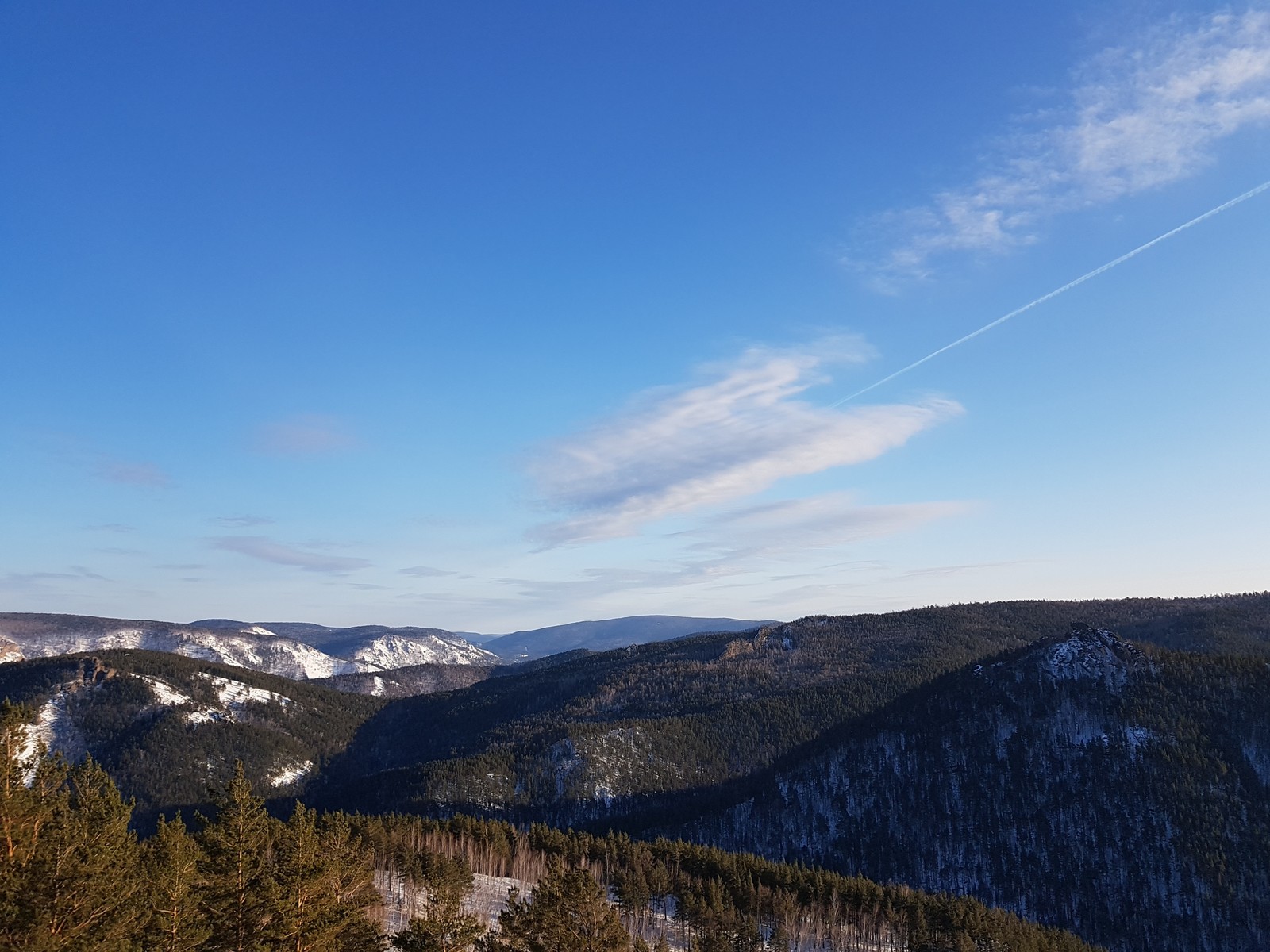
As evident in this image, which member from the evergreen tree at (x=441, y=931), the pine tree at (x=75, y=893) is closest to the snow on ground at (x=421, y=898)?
the evergreen tree at (x=441, y=931)

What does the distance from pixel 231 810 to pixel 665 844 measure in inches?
5725

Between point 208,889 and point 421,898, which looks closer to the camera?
point 208,889

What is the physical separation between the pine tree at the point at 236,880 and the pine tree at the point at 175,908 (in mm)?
627

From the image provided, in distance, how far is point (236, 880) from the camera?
33531 millimetres

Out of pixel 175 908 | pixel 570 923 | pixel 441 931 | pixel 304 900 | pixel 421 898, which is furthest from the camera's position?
pixel 421 898

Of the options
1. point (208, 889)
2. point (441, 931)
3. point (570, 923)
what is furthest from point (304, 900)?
Result: point (570, 923)

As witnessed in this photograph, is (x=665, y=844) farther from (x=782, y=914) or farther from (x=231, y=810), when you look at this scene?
(x=231, y=810)

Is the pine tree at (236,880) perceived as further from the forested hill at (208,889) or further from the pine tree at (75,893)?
the pine tree at (75,893)

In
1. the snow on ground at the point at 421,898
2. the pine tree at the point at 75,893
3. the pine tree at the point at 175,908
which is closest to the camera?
the pine tree at the point at 75,893

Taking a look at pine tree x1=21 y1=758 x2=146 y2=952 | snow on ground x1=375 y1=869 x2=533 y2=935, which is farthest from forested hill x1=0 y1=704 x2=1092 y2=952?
snow on ground x1=375 y1=869 x2=533 y2=935

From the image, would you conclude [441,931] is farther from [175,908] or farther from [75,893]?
[75,893]

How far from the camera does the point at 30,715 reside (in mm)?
31219

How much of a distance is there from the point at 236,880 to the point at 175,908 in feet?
10.3

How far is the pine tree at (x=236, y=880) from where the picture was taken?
Answer: 3250cm
